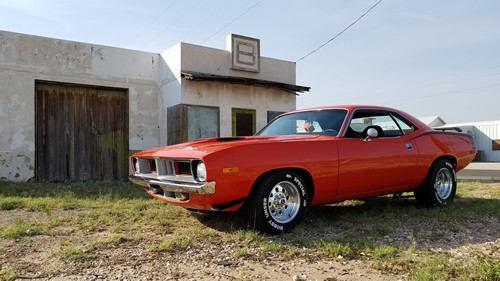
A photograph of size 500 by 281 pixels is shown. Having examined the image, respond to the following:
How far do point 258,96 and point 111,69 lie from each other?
415cm

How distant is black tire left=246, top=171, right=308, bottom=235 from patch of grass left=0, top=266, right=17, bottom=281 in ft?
6.90

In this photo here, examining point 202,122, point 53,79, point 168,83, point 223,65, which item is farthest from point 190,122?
point 53,79

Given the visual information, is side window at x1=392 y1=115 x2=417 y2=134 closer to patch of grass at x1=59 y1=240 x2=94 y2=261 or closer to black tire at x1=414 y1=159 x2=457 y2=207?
black tire at x1=414 y1=159 x2=457 y2=207

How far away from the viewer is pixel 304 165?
14.6ft

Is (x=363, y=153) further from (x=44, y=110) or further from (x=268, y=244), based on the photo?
(x=44, y=110)

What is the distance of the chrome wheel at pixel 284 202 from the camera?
171 inches

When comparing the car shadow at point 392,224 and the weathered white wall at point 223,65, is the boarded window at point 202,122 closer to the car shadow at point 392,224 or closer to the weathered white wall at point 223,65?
the weathered white wall at point 223,65

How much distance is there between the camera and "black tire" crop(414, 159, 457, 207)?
5781 mm

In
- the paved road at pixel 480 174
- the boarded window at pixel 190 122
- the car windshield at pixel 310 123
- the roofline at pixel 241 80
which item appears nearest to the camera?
the car windshield at pixel 310 123

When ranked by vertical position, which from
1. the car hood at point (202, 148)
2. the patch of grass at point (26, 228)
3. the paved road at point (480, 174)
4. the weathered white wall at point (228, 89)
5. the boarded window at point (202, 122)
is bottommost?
the paved road at point (480, 174)

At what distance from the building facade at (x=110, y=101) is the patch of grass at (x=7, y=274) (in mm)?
7006

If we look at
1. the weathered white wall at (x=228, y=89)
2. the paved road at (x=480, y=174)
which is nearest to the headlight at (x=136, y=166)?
the weathered white wall at (x=228, y=89)

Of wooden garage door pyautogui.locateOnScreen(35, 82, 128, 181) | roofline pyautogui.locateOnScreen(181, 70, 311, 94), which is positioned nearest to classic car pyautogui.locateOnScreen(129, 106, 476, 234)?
roofline pyautogui.locateOnScreen(181, 70, 311, 94)

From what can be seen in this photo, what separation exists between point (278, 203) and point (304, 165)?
0.49 m
